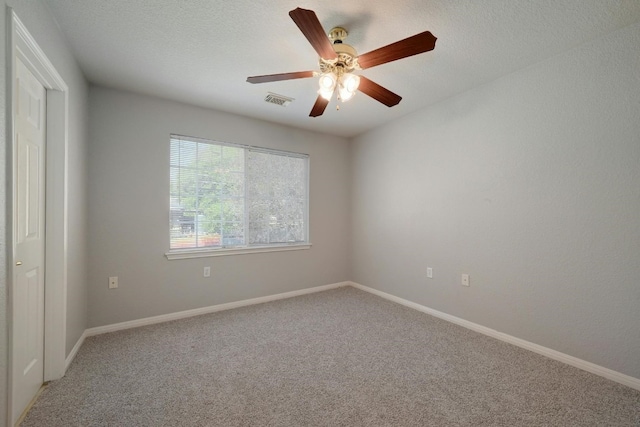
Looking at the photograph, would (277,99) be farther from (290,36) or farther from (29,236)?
(29,236)

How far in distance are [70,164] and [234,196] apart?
63.6 inches

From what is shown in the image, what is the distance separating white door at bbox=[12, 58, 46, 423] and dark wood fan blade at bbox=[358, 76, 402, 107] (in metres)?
2.04

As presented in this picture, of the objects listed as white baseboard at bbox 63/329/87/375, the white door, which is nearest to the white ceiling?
the white door

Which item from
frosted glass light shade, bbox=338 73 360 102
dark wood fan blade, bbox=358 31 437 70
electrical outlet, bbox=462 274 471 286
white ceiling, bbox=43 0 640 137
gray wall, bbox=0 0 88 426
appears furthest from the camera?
electrical outlet, bbox=462 274 471 286

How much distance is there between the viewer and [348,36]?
198cm

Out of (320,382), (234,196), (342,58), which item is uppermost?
(342,58)

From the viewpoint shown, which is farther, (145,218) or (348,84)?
(145,218)

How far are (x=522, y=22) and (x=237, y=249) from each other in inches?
133

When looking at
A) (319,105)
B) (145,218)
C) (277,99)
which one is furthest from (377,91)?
(145,218)

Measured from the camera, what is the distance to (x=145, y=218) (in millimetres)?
2914

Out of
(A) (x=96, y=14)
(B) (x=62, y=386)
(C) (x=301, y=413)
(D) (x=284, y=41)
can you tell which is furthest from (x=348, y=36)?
(B) (x=62, y=386)

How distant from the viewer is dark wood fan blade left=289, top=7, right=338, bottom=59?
51.8 inches

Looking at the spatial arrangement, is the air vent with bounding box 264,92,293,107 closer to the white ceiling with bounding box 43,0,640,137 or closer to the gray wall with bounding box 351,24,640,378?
the white ceiling with bounding box 43,0,640,137

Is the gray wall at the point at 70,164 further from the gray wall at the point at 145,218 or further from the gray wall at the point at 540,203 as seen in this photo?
the gray wall at the point at 540,203
